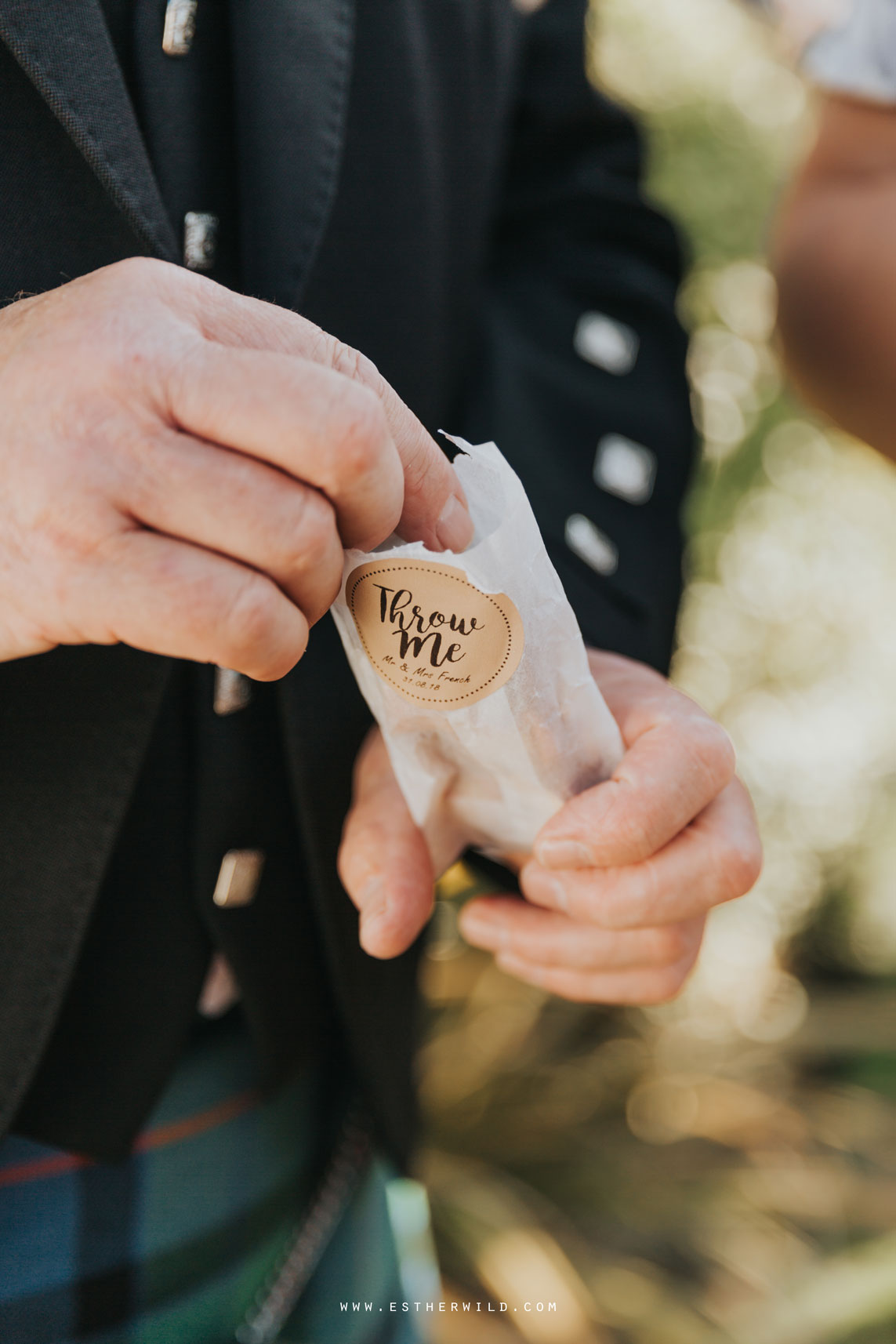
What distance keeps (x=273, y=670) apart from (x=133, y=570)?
61mm

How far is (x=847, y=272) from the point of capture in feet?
2.50

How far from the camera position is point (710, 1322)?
1.34 meters

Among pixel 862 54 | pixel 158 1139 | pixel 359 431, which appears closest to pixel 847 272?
pixel 862 54

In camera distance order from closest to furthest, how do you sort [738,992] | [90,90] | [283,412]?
1. [283,412]
2. [90,90]
3. [738,992]

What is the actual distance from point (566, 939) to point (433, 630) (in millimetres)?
236

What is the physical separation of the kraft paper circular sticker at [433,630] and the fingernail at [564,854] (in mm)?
81

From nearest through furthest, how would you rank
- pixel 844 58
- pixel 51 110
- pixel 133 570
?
pixel 133 570
pixel 51 110
pixel 844 58

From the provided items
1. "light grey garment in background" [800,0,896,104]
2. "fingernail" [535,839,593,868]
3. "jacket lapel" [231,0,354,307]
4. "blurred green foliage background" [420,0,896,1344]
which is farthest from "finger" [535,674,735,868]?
"blurred green foliage background" [420,0,896,1344]

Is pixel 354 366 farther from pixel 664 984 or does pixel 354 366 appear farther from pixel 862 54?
pixel 862 54

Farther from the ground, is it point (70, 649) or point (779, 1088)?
point (70, 649)

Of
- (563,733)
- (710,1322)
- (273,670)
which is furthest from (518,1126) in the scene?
(273,670)

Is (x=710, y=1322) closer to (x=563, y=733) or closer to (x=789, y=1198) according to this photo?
(x=789, y=1198)

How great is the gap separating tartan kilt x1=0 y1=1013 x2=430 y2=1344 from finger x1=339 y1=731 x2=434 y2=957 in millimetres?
272

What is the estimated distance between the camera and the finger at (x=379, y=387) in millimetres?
316
